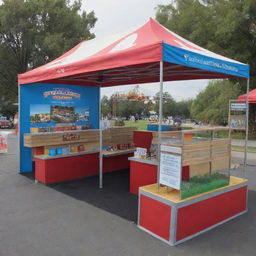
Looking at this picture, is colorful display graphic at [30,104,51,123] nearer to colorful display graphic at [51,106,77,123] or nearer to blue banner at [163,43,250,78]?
colorful display graphic at [51,106,77,123]

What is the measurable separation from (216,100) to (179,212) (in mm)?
27154

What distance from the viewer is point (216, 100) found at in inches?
1107

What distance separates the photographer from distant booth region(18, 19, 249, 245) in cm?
305

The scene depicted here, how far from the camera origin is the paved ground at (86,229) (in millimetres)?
2789

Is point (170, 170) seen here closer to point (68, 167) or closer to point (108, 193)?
point (108, 193)

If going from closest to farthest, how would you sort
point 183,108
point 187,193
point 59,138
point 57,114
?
point 187,193
point 59,138
point 57,114
point 183,108

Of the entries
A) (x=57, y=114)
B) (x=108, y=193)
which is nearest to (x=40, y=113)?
(x=57, y=114)

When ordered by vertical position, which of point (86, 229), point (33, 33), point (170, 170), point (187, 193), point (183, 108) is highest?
point (33, 33)

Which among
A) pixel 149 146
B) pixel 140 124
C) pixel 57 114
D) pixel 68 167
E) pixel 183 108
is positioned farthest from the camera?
pixel 183 108

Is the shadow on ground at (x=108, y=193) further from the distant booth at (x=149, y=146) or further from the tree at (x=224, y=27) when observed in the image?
the tree at (x=224, y=27)

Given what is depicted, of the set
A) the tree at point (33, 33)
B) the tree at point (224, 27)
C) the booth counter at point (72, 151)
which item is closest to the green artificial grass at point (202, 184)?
the booth counter at point (72, 151)

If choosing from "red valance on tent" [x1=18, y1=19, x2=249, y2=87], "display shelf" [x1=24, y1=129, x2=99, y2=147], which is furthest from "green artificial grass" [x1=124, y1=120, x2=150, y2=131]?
"red valance on tent" [x1=18, y1=19, x2=249, y2=87]

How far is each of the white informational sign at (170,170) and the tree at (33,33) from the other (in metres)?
16.9

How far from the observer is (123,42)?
4.00 meters
